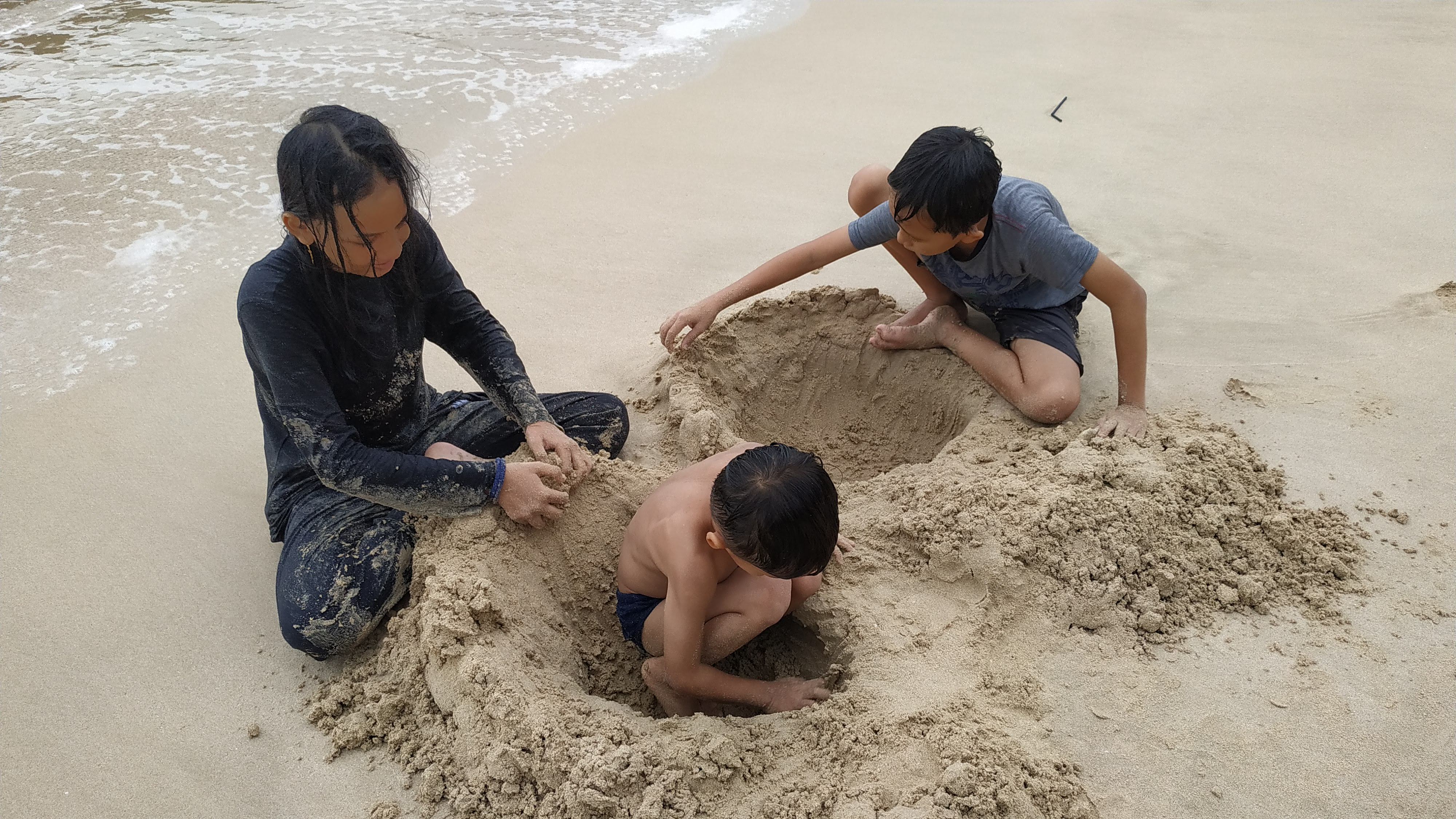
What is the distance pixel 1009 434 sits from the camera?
2.43 m

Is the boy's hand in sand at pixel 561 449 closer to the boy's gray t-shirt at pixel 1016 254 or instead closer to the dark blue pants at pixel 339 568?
the dark blue pants at pixel 339 568

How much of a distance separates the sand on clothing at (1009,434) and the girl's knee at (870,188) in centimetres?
44

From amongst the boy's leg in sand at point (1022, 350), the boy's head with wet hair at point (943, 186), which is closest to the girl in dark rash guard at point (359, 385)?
the boy's head with wet hair at point (943, 186)

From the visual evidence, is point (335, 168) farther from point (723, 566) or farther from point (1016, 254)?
point (1016, 254)

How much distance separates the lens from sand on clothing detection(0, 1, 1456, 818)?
172cm

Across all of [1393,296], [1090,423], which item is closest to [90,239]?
[1090,423]

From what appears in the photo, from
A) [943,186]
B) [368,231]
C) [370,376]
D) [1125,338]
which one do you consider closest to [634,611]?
[370,376]

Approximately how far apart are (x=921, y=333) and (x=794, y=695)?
126 cm

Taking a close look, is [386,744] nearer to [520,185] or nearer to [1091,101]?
[520,185]

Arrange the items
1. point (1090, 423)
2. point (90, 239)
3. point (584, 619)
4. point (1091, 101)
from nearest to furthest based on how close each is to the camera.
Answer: point (584, 619), point (1090, 423), point (90, 239), point (1091, 101)

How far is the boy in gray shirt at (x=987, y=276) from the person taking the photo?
217 centimetres

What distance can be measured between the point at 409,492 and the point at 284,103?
3.85 metres

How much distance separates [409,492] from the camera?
1962mm

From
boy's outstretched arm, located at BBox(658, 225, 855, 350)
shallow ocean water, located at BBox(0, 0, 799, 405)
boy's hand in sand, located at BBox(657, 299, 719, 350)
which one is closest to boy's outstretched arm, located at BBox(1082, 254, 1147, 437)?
boy's outstretched arm, located at BBox(658, 225, 855, 350)
